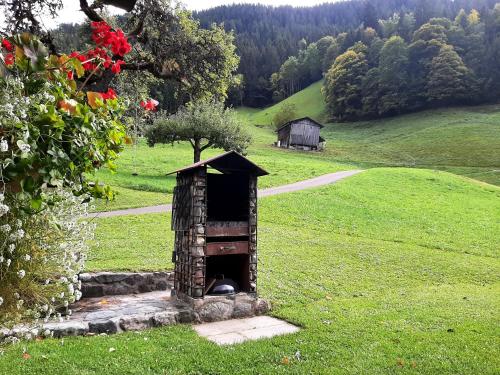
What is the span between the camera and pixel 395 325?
7.65 m

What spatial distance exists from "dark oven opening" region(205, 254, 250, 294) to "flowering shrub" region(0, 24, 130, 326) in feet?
17.8

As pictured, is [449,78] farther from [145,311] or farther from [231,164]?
[145,311]

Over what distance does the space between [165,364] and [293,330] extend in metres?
2.50

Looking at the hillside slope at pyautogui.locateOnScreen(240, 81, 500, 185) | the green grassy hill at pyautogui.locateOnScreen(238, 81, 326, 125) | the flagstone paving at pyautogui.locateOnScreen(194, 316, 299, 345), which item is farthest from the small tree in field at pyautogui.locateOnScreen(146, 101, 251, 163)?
the green grassy hill at pyautogui.locateOnScreen(238, 81, 326, 125)

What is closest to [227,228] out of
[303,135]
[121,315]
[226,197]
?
[226,197]

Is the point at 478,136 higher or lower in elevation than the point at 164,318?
higher

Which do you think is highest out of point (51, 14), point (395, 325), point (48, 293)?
point (51, 14)

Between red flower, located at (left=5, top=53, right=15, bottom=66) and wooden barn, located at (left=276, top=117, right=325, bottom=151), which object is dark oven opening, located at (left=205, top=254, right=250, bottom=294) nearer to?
red flower, located at (left=5, top=53, right=15, bottom=66)

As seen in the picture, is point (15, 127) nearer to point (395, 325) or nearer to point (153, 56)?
point (395, 325)

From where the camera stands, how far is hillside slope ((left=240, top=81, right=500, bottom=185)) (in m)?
44.9

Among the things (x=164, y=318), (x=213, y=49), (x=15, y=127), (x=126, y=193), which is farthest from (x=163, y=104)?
(x=15, y=127)

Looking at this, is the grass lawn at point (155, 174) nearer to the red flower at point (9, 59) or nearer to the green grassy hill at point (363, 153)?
the green grassy hill at point (363, 153)

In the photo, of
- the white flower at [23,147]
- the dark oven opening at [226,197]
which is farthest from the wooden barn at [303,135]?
the white flower at [23,147]

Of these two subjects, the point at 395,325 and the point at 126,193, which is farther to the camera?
the point at 126,193
